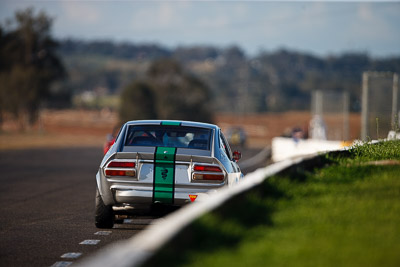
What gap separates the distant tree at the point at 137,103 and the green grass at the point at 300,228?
83205 millimetres

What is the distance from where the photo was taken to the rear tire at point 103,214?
10.7 metres

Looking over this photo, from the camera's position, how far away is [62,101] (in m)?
84.4

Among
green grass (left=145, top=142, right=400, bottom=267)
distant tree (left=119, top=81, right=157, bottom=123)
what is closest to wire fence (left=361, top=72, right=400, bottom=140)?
green grass (left=145, top=142, right=400, bottom=267)

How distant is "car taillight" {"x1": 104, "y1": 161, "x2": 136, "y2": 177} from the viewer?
1039cm

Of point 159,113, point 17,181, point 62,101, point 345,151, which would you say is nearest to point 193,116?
point 159,113

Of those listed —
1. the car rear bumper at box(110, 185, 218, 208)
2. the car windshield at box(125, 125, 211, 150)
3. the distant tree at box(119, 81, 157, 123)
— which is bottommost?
the distant tree at box(119, 81, 157, 123)

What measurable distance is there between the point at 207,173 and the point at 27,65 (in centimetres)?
→ 7358

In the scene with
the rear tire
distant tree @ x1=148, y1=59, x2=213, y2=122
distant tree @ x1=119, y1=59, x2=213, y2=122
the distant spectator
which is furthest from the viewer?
distant tree @ x1=148, y1=59, x2=213, y2=122

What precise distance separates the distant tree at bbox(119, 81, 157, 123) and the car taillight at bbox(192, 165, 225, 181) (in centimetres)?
8162

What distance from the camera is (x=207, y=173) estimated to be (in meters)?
10.4

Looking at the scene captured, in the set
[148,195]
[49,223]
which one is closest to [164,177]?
[148,195]

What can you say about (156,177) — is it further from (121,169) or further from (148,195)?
(121,169)

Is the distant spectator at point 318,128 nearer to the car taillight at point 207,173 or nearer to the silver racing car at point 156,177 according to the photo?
the silver racing car at point 156,177

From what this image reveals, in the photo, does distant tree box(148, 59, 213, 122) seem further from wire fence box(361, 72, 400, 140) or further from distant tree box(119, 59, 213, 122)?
wire fence box(361, 72, 400, 140)
